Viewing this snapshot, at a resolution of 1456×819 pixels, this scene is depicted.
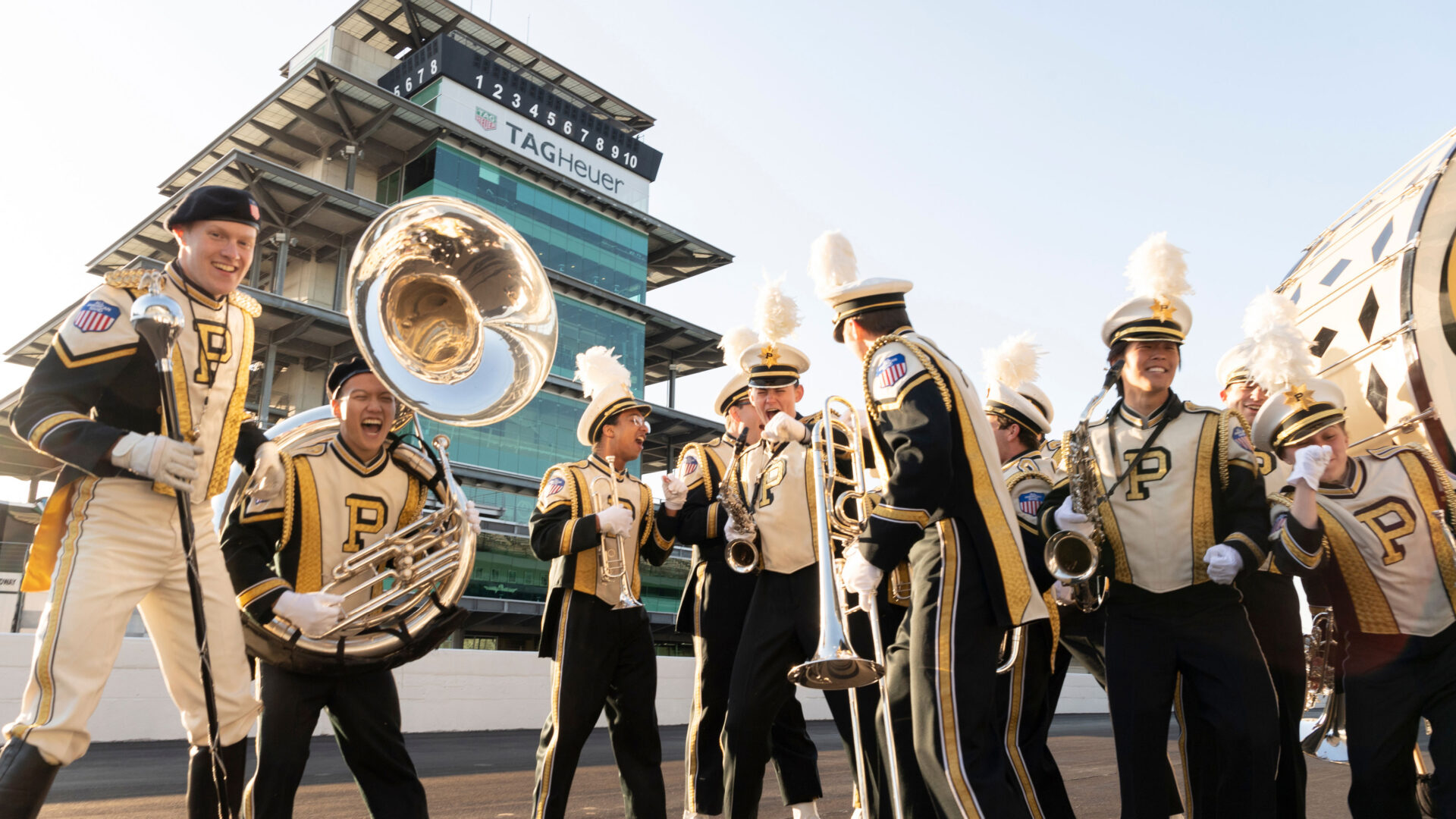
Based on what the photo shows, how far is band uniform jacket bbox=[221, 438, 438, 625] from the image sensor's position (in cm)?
396

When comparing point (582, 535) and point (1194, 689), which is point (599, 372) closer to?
point (582, 535)

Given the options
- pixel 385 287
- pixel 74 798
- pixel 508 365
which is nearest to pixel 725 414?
pixel 508 365

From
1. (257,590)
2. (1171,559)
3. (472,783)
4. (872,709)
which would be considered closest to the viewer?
(257,590)

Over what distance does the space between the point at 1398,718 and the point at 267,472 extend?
4583 millimetres

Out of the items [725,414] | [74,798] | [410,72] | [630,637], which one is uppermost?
[410,72]

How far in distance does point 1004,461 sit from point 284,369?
1711 inches

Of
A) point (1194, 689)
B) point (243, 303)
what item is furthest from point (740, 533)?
point (243, 303)

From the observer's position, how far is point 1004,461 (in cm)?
641

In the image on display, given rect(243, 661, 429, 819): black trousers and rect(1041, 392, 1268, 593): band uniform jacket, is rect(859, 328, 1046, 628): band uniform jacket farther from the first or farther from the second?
rect(243, 661, 429, 819): black trousers

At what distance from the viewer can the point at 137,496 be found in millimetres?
3461

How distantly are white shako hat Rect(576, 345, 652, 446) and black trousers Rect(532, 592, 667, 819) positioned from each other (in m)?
1.10

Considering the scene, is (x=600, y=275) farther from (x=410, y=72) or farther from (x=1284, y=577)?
(x=1284, y=577)

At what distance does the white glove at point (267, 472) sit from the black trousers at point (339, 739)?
0.66 m

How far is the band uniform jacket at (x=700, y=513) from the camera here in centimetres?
569
